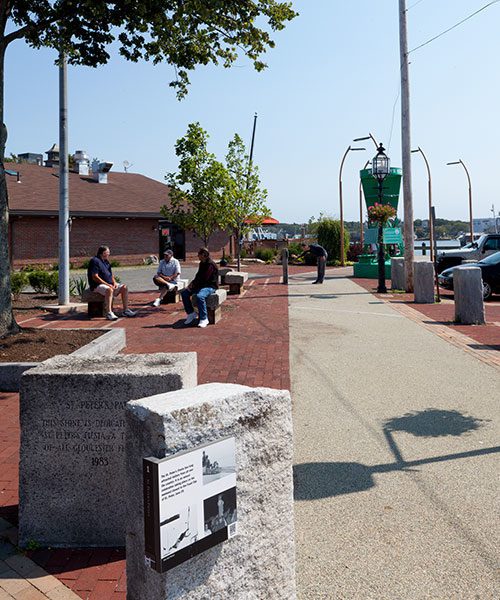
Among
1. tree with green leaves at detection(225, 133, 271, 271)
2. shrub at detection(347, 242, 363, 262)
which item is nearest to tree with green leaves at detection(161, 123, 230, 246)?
tree with green leaves at detection(225, 133, 271, 271)

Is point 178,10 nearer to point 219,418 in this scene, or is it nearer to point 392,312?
point 392,312

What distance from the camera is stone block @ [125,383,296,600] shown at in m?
2.51

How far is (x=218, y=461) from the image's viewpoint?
256cm

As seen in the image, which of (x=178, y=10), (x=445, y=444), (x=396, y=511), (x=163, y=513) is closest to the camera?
(x=163, y=513)

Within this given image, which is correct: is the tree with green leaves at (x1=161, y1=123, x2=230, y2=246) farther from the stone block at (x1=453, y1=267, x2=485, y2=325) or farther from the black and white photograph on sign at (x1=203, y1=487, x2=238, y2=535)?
the black and white photograph on sign at (x1=203, y1=487, x2=238, y2=535)

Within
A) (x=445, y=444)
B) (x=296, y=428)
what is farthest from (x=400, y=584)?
(x=296, y=428)

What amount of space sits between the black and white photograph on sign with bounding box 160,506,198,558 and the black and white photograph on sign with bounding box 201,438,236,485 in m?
0.14

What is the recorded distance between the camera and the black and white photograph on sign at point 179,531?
7.66 ft

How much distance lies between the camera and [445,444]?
5.45 m

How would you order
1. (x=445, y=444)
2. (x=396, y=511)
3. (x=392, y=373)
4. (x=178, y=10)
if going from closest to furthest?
(x=396, y=511) → (x=445, y=444) → (x=392, y=373) → (x=178, y=10)

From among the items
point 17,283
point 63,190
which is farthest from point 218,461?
point 17,283

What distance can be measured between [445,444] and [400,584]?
7.65 ft

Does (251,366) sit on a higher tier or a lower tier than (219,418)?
lower

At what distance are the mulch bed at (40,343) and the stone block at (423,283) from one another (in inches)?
377
